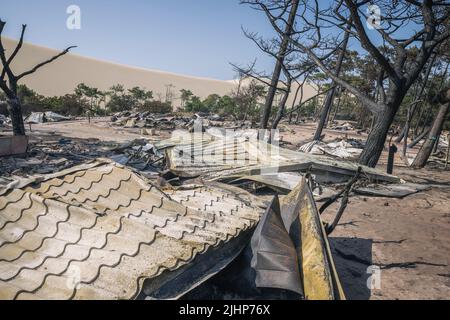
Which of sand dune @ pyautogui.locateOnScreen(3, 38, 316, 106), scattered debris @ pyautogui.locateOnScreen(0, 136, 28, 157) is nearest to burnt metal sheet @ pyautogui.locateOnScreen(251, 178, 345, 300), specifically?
scattered debris @ pyautogui.locateOnScreen(0, 136, 28, 157)

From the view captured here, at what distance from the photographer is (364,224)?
5.96m

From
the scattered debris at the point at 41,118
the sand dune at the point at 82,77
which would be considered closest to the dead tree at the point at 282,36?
the scattered debris at the point at 41,118

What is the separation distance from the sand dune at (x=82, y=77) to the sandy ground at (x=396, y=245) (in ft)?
163

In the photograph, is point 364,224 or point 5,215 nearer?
point 5,215

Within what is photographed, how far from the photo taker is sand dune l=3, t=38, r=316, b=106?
5800cm

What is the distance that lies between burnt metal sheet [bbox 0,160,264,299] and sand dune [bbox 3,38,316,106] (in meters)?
53.1

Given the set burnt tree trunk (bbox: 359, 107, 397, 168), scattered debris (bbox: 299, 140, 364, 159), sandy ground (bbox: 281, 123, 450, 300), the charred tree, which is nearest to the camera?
sandy ground (bbox: 281, 123, 450, 300)

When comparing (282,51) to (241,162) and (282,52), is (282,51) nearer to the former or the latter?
(282,52)

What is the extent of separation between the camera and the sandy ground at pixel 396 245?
12.6 feet

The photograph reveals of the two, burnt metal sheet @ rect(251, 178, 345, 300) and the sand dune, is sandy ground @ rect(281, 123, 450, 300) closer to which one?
burnt metal sheet @ rect(251, 178, 345, 300)

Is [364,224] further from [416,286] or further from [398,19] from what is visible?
[398,19]
